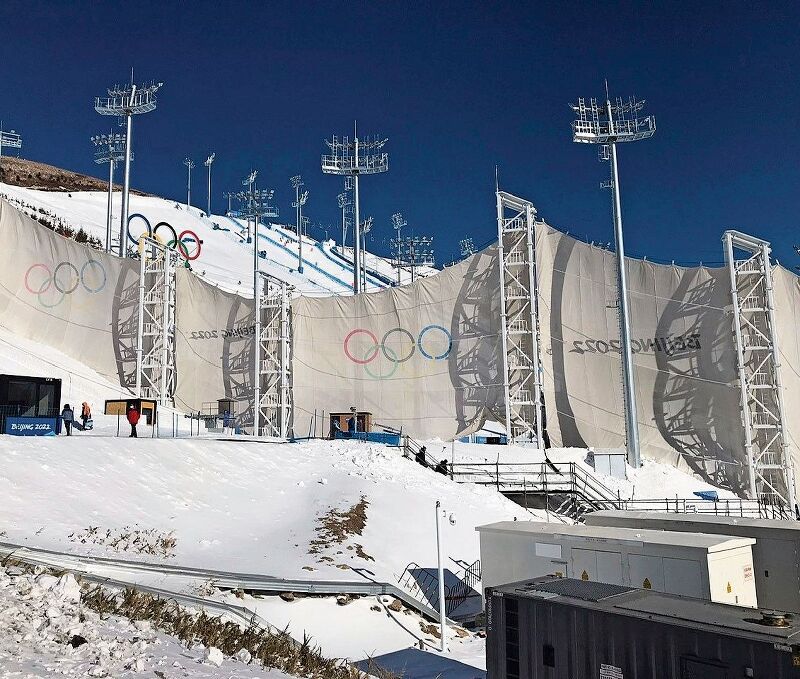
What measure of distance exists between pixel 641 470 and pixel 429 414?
1300 cm

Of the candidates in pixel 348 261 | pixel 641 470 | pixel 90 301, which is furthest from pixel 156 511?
pixel 348 261

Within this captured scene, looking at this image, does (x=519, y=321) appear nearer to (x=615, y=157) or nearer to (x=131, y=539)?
(x=615, y=157)

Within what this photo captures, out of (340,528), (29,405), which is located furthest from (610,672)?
(29,405)

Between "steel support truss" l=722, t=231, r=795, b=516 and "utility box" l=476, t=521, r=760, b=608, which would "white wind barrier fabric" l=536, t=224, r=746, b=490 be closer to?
"steel support truss" l=722, t=231, r=795, b=516

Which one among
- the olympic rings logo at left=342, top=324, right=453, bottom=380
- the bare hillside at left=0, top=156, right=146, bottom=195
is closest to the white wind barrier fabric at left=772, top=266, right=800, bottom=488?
the olympic rings logo at left=342, top=324, right=453, bottom=380

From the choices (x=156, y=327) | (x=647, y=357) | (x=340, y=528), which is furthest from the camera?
(x=156, y=327)

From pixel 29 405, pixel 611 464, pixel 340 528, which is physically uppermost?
pixel 29 405

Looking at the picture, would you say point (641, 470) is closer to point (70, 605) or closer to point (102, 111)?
point (70, 605)

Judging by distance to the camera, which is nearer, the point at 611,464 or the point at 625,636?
the point at 625,636

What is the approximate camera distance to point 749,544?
12555mm

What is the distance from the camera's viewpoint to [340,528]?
61.5 ft

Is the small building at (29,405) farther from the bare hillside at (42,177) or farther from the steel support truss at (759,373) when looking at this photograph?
the bare hillside at (42,177)

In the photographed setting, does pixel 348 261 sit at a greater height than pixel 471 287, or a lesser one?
greater

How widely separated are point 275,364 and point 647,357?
2208 cm
